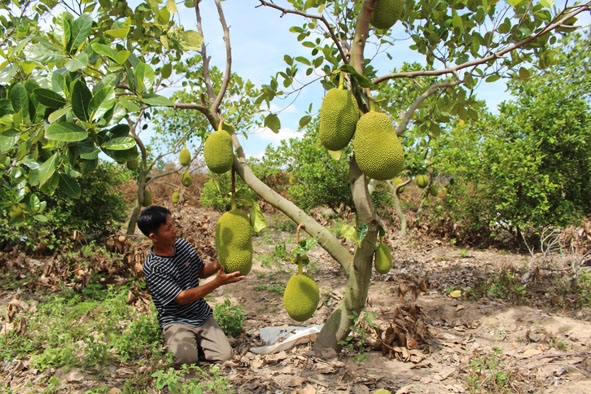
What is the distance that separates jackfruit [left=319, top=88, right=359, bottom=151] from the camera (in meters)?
1.33

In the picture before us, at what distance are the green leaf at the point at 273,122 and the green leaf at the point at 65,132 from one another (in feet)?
3.99

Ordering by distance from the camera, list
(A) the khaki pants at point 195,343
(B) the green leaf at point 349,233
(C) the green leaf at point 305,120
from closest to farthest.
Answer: (B) the green leaf at point 349,233
(C) the green leaf at point 305,120
(A) the khaki pants at point 195,343

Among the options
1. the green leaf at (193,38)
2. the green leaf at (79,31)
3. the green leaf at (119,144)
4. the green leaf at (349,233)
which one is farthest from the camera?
the green leaf at (193,38)

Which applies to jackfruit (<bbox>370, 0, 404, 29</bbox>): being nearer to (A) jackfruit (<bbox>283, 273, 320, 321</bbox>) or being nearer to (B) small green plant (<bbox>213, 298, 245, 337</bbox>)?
(A) jackfruit (<bbox>283, 273, 320, 321</bbox>)

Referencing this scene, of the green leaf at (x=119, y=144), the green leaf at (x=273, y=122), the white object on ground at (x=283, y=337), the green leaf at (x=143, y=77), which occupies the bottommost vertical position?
the white object on ground at (x=283, y=337)

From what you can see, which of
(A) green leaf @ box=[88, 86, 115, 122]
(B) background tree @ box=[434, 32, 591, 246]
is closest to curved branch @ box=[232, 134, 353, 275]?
(A) green leaf @ box=[88, 86, 115, 122]

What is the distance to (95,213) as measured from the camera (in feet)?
16.3

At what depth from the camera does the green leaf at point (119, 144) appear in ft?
3.82

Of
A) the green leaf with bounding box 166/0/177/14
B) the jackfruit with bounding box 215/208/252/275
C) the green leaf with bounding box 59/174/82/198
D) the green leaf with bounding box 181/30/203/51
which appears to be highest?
the green leaf with bounding box 166/0/177/14

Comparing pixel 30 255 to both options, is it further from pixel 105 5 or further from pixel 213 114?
pixel 213 114

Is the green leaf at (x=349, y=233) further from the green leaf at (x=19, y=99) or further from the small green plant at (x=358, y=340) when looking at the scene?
the green leaf at (x=19, y=99)

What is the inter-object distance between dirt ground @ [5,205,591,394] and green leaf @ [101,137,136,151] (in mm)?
1439

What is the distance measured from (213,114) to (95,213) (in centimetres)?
382

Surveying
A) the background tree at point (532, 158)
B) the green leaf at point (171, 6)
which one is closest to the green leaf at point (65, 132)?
the green leaf at point (171, 6)
